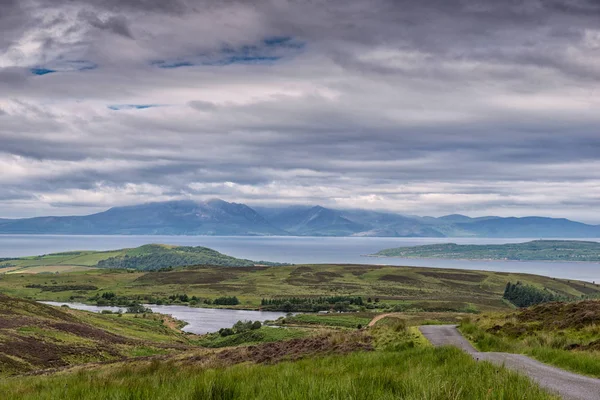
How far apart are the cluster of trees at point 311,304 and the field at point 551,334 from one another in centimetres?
9783

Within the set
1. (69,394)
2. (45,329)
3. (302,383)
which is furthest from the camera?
(45,329)

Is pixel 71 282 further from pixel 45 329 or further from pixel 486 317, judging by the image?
pixel 486 317

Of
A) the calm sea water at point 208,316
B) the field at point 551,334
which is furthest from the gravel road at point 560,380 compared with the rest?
the calm sea water at point 208,316

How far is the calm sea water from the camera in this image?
326 ft

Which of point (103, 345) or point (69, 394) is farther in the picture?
point (103, 345)

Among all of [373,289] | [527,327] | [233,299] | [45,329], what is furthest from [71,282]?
[527,327]

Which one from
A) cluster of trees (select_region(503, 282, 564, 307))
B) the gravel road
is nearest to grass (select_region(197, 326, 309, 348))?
the gravel road

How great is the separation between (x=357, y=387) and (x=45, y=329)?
5061cm

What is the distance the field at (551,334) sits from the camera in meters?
16.7

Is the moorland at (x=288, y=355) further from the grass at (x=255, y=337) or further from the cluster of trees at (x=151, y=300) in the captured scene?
the cluster of trees at (x=151, y=300)

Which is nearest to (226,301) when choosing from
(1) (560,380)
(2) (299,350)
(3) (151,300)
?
(3) (151,300)

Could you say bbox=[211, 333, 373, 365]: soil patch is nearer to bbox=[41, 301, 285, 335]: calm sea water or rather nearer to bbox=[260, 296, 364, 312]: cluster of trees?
bbox=[41, 301, 285, 335]: calm sea water

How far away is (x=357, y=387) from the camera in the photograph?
6.96 meters

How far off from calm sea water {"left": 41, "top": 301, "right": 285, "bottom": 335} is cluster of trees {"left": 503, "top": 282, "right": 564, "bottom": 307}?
2934 inches
